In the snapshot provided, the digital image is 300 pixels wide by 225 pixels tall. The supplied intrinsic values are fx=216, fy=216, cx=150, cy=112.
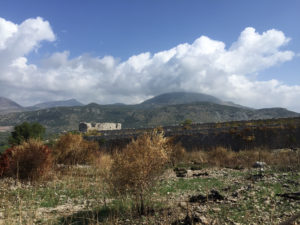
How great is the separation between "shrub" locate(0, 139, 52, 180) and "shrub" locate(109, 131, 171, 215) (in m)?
5.97

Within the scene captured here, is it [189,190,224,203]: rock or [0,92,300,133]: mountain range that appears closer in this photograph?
[189,190,224,203]: rock

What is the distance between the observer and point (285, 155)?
15.8 metres

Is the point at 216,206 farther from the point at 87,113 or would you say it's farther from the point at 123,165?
the point at 87,113

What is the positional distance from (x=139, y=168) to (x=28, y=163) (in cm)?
714

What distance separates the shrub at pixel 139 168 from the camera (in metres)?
5.85

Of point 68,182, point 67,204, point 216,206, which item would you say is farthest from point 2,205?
point 216,206

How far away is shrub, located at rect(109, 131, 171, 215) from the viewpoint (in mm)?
5848

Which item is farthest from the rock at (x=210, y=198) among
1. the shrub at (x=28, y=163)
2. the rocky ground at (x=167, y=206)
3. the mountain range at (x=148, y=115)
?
the mountain range at (x=148, y=115)

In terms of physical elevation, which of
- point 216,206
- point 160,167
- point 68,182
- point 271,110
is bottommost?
point 68,182

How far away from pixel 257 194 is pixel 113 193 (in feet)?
14.9

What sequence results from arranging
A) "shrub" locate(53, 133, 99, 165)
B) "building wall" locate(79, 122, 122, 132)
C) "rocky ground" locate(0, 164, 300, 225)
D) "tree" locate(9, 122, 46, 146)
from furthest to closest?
1. "building wall" locate(79, 122, 122, 132)
2. "tree" locate(9, 122, 46, 146)
3. "shrub" locate(53, 133, 99, 165)
4. "rocky ground" locate(0, 164, 300, 225)

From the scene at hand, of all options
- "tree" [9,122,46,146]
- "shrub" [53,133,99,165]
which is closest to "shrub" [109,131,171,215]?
"shrub" [53,133,99,165]

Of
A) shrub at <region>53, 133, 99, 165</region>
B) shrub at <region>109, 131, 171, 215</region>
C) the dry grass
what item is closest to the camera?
shrub at <region>109, 131, 171, 215</region>

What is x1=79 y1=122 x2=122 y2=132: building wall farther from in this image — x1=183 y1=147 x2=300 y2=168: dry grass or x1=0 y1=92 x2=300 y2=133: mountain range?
x1=0 y1=92 x2=300 y2=133: mountain range
